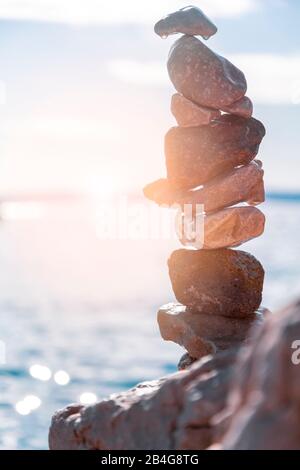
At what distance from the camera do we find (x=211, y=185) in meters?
13.4

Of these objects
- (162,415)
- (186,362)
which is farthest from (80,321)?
(162,415)

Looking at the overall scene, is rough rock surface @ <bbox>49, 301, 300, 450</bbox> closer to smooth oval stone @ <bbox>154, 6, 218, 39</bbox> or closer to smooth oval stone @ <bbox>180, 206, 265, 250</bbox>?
smooth oval stone @ <bbox>180, 206, 265, 250</bbox>

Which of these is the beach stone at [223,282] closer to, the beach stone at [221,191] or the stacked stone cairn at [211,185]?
the stacked stone cairn at [211,185]

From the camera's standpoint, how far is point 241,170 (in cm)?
1343

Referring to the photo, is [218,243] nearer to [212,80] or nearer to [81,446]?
[212,80]

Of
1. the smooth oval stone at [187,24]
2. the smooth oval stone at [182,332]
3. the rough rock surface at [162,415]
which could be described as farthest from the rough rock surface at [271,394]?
the smooth oval stone at [187,24]

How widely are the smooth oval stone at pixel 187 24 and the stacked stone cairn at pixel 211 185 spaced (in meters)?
0.01

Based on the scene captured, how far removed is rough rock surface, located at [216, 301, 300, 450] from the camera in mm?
6453

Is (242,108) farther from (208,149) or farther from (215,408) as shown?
(215,408)

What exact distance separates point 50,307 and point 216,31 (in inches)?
2624

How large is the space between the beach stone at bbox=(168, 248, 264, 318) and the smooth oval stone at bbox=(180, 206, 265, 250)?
0.60ft

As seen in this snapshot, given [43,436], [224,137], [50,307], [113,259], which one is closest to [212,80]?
[224,137]

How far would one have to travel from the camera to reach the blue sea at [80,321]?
46.4 m

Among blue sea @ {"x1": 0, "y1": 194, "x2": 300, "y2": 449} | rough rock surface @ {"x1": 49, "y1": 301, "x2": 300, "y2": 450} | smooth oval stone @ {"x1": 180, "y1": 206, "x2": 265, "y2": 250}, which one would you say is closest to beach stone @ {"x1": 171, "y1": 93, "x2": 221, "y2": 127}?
smooth oval stone @ {"x1": 180, "y1": 206, "x2": 265, "y2": 250}
